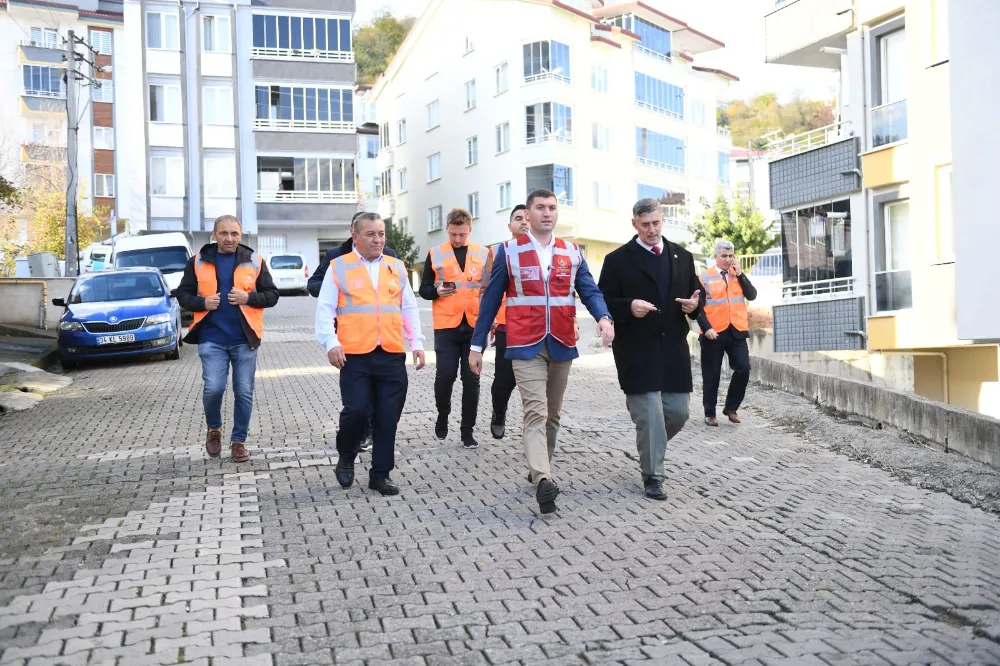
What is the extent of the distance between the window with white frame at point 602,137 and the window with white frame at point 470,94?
232 inches

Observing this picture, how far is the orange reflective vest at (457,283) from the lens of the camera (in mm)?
10352

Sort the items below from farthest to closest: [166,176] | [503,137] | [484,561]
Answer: [503,137] → [166,176] → [484,561]

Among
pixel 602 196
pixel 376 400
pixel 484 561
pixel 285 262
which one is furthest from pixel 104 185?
pixel 484 561

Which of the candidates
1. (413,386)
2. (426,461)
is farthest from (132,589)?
(413,386)

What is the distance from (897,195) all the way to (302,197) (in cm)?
3530

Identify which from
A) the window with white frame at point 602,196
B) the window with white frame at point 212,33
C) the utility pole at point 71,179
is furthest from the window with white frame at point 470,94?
the utility pole at point 71,179

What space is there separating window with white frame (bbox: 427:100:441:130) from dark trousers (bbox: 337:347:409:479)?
171 feet

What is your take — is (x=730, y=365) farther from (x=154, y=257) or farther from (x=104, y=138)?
(x=104, y=138)

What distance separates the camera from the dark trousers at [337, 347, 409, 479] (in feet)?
26.8

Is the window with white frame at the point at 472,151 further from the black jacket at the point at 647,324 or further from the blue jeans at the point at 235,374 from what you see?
the black jacket at the point at 647,324

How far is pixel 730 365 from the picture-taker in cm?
1236

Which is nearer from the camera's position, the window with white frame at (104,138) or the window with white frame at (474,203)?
the window with white frame at (474,203)

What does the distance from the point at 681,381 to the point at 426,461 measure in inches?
94.9

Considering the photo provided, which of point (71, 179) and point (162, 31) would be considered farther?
point (162, 31)
